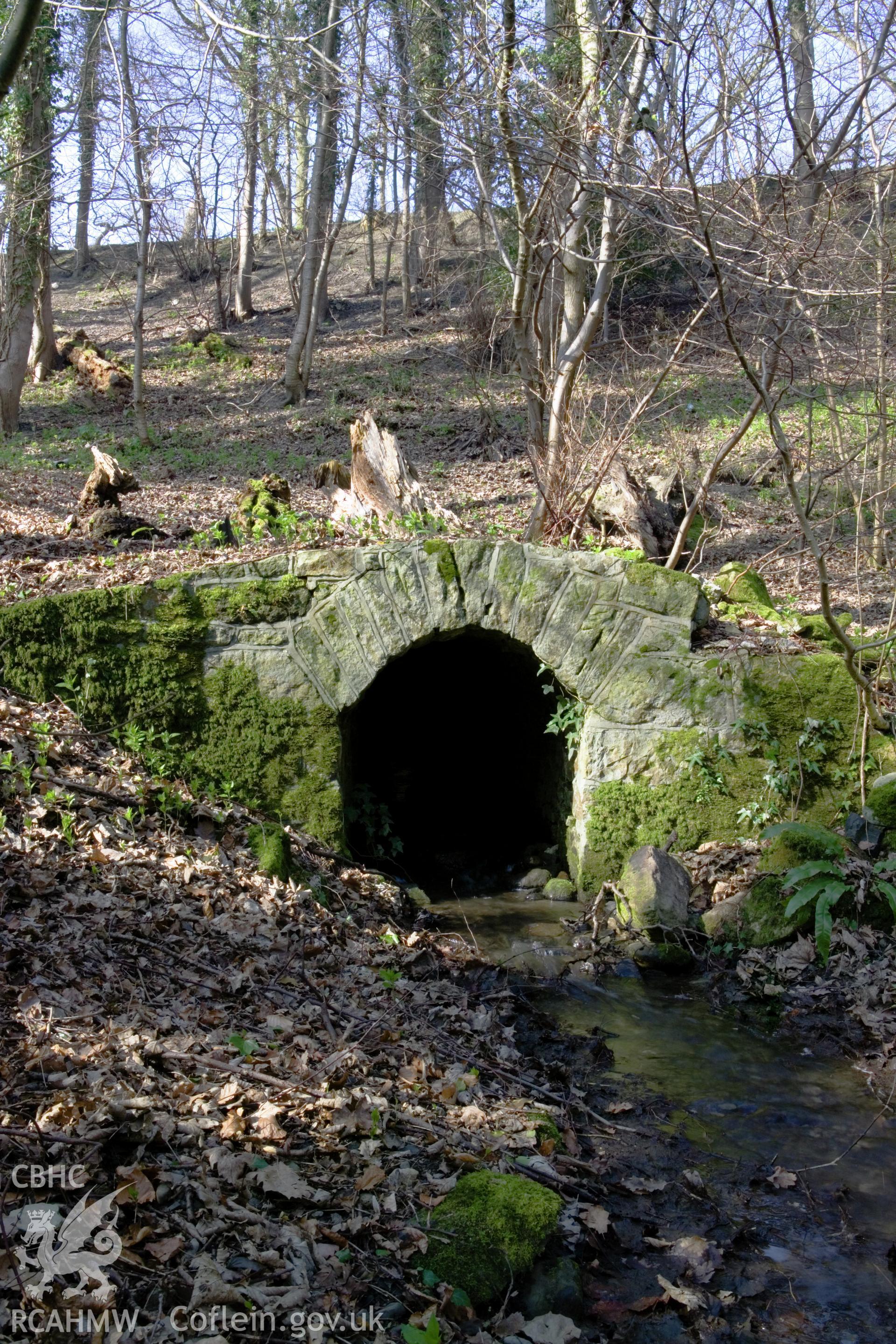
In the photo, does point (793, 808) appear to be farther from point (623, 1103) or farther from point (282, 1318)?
point (282, 1318)

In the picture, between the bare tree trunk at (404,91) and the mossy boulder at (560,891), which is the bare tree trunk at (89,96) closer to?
the bare tree trunk at (404,91)

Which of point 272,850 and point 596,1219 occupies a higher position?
point 272,850

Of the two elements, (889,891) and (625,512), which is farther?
(625,512)

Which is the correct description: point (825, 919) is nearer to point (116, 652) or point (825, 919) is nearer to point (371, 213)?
point (116, 652)

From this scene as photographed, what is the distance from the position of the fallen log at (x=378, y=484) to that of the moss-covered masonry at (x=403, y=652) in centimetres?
168

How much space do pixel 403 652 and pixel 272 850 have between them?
5.48 ft

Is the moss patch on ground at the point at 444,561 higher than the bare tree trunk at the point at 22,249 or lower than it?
lower

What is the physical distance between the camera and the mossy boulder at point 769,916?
240 inches

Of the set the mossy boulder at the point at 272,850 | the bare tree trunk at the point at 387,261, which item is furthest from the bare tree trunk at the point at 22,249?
the mossy boulder at the point at 272,850

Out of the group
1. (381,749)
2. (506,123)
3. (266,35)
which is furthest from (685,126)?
(381,749)

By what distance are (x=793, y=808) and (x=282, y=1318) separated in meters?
5.22

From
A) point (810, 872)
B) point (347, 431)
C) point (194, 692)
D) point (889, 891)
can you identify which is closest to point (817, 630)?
point (810, 872)

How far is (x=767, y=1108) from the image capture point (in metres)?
4.57

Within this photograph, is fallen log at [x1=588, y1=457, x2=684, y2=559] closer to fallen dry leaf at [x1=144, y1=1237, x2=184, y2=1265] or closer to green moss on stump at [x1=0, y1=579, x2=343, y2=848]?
green moss on stump at [x1=0, y1=579, x2=343, y2=848]
